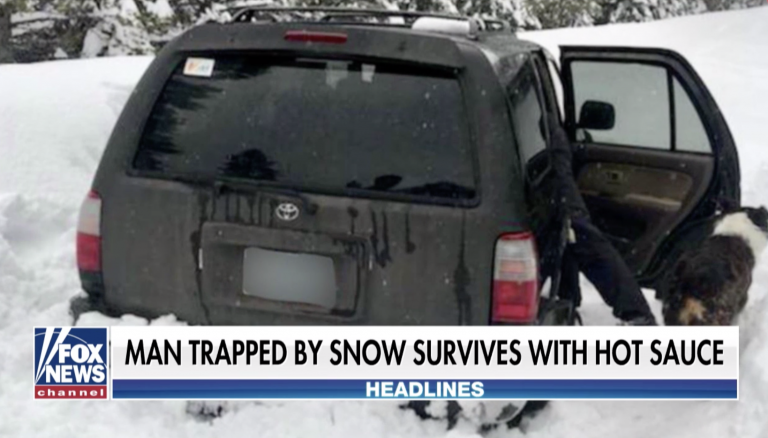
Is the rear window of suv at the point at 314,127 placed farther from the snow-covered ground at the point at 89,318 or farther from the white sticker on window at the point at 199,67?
the snow-covered ground at the point at 89,318

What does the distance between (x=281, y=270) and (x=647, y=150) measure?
299cm

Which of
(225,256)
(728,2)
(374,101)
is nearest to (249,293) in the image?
(225,256)

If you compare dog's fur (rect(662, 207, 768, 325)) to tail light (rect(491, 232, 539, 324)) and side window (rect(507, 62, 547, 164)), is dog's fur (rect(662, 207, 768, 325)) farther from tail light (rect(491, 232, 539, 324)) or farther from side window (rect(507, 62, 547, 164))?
tail light (rect(491, 232, 539, 324))

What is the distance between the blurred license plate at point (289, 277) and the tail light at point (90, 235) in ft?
2.25

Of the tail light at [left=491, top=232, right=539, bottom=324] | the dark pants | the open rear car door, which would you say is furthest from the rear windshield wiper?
the open rear car door

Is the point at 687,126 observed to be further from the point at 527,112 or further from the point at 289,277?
the point at 289,277

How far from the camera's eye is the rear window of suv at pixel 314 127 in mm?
3293

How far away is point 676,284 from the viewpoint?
4.52 m

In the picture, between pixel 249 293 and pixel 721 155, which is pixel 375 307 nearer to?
pixel 249 293

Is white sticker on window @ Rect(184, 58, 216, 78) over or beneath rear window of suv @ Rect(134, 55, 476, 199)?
over

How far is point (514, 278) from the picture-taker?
3299mm

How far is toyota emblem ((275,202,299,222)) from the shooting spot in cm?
336

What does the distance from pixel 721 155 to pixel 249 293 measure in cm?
317

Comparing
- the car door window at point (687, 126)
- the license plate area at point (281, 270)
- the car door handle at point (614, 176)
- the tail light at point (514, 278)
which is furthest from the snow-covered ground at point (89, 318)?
the car door window at point (687, 126)
